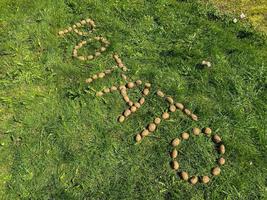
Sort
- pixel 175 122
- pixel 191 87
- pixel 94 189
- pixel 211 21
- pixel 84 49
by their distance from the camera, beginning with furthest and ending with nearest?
1. pixel 211 21
2. pixel 84 49
3. pixel 191 87
4. pixel 175 122
5. pixel 94 189

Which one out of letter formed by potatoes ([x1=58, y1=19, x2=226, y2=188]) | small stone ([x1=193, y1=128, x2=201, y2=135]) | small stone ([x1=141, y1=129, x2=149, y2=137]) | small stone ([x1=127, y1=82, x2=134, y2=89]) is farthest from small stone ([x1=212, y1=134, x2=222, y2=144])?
small stone ([x1=127, y1=82, x2=134, y2=89])

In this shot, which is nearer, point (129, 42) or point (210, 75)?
point (210, 75)

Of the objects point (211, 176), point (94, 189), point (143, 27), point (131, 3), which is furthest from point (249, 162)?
point (131, 3)

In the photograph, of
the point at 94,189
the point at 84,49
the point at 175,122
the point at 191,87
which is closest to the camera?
the point at 94,189

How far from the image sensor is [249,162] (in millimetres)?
5895

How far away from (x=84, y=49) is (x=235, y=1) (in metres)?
3.42

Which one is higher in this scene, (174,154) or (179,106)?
(179,106)

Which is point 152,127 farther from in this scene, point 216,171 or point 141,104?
point 216,171

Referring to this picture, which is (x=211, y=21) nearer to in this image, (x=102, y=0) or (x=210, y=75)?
→ (x=210, y=75)

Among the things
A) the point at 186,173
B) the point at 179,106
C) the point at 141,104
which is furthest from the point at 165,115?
the point at 186,173

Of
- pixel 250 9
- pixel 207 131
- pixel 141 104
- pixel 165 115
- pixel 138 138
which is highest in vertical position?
pixel 250 9

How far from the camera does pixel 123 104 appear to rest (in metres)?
6.59

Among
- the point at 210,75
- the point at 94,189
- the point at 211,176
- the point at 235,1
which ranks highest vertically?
the point at 235,1

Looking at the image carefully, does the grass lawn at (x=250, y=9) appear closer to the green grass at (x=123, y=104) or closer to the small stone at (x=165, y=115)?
the green grass at (x=123, y=104)
